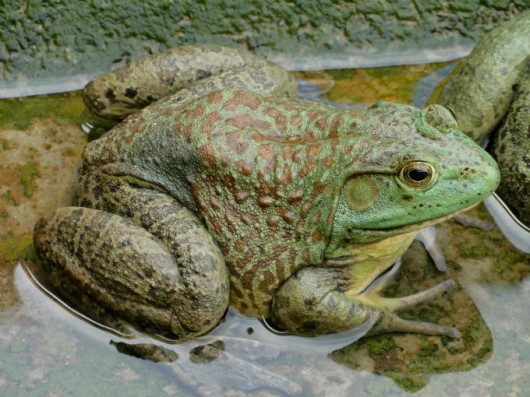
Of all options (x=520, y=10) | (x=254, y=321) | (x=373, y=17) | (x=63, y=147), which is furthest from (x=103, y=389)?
(x=520, y=10)

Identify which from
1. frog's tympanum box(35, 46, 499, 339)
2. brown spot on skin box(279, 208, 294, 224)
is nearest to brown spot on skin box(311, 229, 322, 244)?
frog's tympanum box(35, 46, 499, 339)

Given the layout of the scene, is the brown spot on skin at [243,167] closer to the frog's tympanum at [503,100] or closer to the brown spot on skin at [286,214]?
the brown spot on skin at [286,214]

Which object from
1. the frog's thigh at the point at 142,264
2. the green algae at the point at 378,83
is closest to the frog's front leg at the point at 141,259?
the frog's thigh at the point at 142,264

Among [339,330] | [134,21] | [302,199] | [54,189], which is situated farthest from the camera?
[134,21]

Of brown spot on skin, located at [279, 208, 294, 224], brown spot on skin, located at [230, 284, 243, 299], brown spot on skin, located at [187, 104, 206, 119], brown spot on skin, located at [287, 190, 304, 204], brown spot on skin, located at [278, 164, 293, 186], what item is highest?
brown spot on skin, located at [187, 104, 206, 119]

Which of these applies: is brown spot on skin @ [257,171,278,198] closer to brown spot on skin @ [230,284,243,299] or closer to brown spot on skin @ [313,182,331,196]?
brown spot on skin @ [313,182,331,196]

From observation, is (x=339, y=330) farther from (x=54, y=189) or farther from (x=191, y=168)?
(x=54, y=189)
